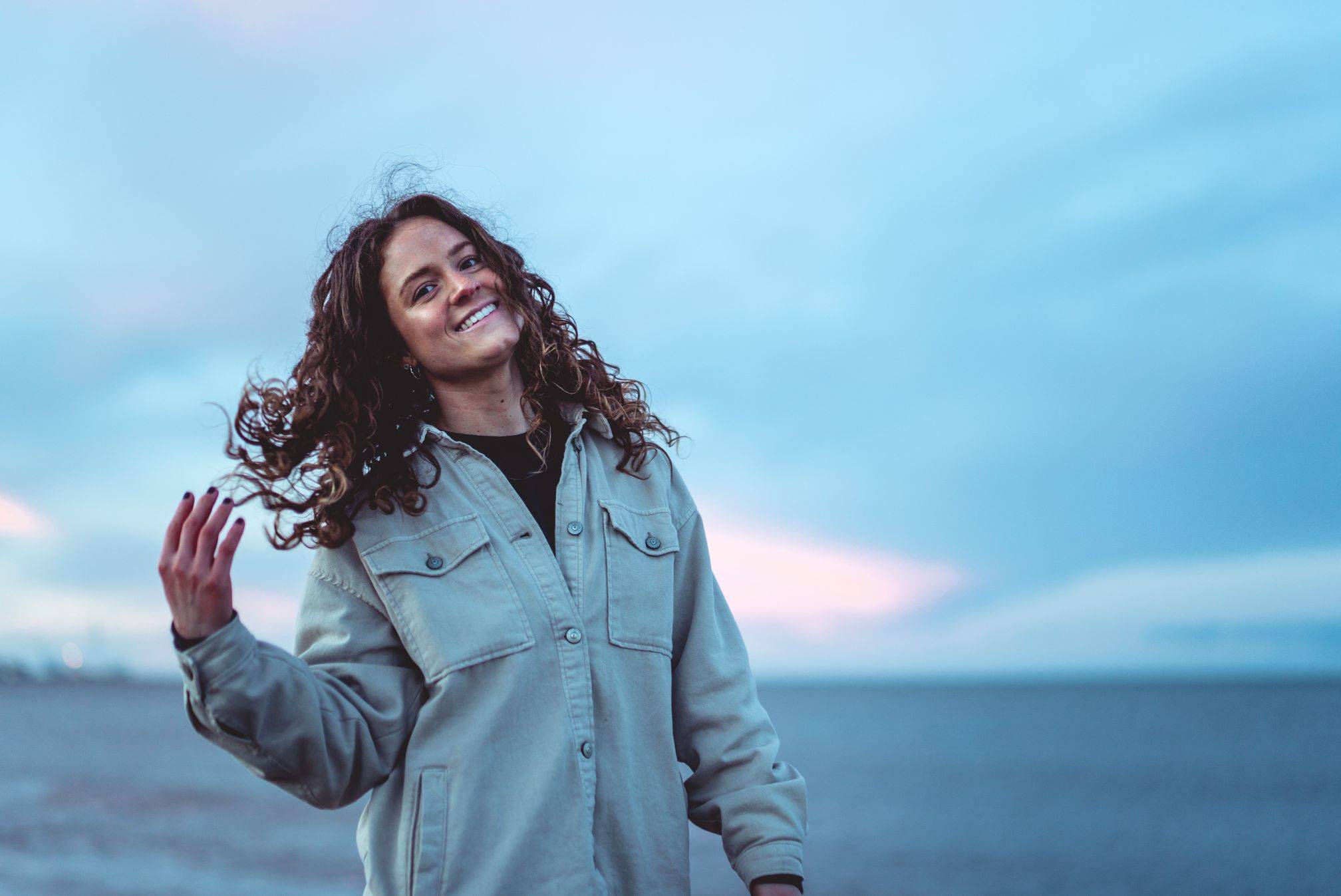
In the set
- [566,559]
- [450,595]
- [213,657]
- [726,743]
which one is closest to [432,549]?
[450,595]

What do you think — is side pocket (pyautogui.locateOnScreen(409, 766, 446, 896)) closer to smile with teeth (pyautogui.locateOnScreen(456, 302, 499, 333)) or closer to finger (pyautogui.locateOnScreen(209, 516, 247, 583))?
finger (pyautogui.locateOnScreen(209, 516, 247, 583))

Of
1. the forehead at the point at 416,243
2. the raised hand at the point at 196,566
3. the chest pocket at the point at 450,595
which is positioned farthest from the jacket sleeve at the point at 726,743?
the raised hand at the point at 196,566

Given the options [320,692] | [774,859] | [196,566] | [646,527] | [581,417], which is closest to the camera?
[196,566]

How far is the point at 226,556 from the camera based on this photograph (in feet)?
6.23

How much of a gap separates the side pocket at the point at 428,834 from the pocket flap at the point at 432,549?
1.36 feet

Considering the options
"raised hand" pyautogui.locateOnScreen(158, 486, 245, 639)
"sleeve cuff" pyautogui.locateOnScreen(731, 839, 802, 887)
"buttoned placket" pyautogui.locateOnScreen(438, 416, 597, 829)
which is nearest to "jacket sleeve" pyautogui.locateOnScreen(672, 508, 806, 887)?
"sleeve cuff" pyautogui.locateOnScreen(731, 839, 802, 887)

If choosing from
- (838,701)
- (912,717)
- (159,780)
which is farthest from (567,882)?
(838,701)

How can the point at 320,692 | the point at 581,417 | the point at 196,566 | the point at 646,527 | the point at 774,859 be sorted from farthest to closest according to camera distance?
the point at 581,417 → the point at 646,527 → the point at 774,859 → the point at 320,692 → the point at 196,566

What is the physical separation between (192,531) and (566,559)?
30.3 inches

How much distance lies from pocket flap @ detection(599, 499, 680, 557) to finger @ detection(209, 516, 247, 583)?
81cm

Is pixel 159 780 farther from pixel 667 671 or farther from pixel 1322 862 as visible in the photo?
pixel 667 671

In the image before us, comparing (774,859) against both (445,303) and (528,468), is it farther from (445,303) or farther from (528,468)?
(445,303)

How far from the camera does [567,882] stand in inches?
82.0

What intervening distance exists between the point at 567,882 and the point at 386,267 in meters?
1.49
